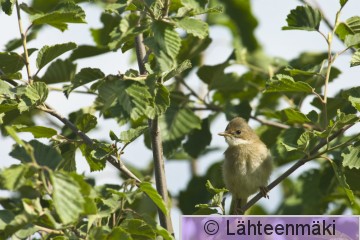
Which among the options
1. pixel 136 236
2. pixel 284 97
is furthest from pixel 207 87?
pixel 136 236

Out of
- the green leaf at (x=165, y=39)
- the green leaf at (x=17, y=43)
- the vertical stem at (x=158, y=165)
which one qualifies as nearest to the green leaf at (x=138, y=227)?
the vertical stem at (x=158, y=165)

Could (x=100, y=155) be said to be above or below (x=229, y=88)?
below

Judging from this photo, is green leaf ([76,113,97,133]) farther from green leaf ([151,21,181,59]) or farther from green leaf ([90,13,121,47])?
green leaf ([90,13,121,47])

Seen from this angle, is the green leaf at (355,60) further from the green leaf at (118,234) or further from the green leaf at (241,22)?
the green leaf at (241,22)

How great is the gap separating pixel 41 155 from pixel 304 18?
1.83m

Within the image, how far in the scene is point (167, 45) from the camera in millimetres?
3465

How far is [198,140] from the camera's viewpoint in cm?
582

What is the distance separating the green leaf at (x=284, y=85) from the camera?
4195mm

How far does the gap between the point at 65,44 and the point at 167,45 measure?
849mm

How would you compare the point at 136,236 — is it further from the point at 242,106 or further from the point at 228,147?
the point at 228,147

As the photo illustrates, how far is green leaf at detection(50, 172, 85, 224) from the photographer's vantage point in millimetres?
3070

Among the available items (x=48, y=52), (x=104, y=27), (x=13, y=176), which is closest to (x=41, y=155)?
(x=13, y=176)

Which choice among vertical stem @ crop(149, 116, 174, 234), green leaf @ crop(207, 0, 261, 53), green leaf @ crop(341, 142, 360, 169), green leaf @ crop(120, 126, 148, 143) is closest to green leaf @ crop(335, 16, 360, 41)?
green leaf @ crop(341, 142, 360, 169)

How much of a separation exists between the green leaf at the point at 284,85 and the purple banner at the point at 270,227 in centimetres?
65
